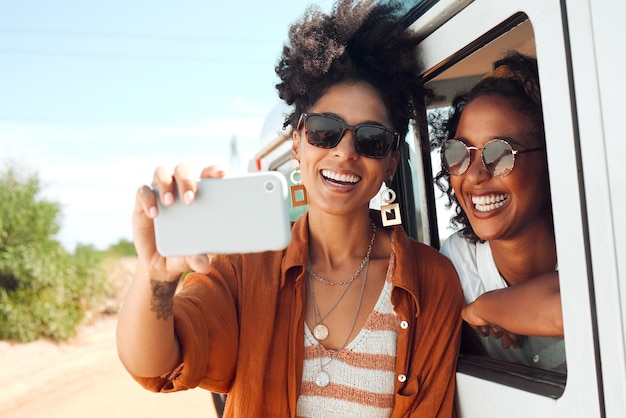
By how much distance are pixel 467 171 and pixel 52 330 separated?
33.3 ft

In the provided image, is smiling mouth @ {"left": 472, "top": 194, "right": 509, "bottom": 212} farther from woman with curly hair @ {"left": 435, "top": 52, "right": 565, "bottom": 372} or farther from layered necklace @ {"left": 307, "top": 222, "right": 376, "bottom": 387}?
layered necklace @ {"left": 307, "top": 222, "right": 376, "bottom": 387}

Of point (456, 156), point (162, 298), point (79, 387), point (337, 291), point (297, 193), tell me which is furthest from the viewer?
point (79, 387)

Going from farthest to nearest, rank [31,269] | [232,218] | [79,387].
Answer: [31,269] → [79,387] → [232,218]

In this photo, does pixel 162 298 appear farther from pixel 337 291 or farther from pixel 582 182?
pixel 582 182

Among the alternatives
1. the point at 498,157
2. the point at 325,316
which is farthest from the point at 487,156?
the point at 325,316

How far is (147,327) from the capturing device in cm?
168

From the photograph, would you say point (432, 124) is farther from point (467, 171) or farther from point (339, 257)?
point (339, 257)

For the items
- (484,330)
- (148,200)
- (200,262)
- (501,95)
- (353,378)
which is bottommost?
(353,378)

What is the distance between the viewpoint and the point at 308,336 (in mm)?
2133

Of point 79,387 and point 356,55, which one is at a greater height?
point 356,55

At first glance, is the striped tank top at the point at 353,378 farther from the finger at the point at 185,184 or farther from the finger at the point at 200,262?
the finger at the point at 185,184

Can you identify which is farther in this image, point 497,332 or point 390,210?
point 390,210

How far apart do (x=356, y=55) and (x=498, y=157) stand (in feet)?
2.12

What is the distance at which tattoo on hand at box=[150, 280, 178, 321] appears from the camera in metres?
1.64
